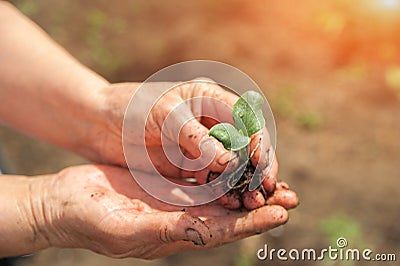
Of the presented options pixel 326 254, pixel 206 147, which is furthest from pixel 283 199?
pixel 326 254

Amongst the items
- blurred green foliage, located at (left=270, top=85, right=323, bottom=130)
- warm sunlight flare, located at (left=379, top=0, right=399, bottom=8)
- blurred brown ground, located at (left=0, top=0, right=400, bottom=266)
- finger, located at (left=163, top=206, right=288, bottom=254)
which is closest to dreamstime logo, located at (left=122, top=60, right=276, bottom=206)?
finger, located at (left=163, top=206, right=288, bottom=254)

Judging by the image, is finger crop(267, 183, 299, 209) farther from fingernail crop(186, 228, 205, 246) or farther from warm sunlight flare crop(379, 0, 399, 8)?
warm sunlight flare crop(379, 0, 399, 8)

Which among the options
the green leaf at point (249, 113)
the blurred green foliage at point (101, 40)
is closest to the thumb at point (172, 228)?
the green leaf at point (249, 113)

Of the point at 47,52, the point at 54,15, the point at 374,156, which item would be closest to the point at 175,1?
the point at 54,15

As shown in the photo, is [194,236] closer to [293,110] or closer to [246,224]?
[246,224]

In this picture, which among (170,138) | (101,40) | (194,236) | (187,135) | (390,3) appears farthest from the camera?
(101,40)

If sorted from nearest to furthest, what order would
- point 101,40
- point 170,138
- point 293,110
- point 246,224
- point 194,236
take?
point 194,236
point 246,224
point 170,138
point 293,110
point 101,40

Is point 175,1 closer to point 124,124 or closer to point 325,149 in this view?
point 325,149

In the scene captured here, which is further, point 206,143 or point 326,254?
point 326,254
